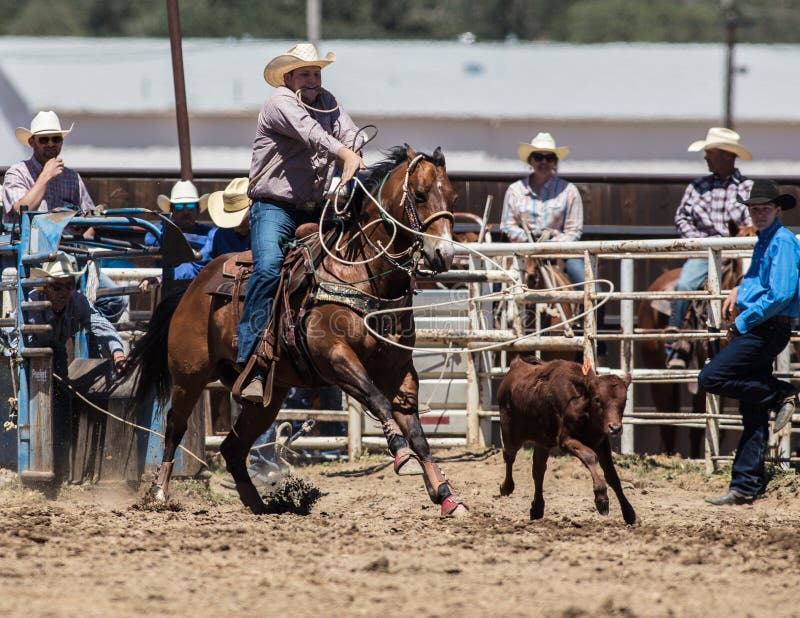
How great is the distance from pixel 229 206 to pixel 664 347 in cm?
404

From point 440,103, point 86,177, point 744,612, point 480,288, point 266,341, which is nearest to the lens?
point 744,612

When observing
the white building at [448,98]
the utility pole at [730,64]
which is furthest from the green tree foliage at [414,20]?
the utility pole at [730,64]

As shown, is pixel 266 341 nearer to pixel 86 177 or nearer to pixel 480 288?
pixel 480 288

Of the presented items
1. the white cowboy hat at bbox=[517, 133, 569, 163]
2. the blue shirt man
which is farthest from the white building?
the blue shirt man

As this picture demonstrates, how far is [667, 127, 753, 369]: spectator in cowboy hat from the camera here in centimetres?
1042

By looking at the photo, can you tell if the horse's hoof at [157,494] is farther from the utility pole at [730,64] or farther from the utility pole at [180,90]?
the utility pole at [730,64]

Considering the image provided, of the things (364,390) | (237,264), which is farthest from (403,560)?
(237,264)

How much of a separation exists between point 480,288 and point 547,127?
1276 centimetres

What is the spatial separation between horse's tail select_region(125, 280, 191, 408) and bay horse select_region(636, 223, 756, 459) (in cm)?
402

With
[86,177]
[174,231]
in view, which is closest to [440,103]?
[86,177]

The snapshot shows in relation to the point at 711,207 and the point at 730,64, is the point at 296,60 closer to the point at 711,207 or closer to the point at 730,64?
the point at 711,207

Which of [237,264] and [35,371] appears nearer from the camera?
[237,264]

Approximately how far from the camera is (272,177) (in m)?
7.73

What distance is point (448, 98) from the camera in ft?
85.5
